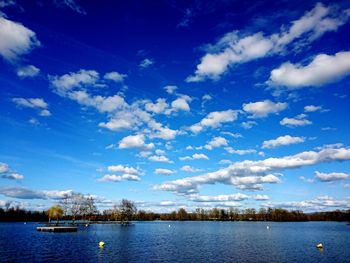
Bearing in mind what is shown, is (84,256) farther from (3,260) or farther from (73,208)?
(73,208)

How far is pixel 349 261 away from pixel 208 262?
23.7 metres

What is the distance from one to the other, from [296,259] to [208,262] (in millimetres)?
16486

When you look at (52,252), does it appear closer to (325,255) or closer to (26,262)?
(26,262)

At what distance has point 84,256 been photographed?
57.8 metres

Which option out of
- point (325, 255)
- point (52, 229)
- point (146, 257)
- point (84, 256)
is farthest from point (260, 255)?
point (52, 229)

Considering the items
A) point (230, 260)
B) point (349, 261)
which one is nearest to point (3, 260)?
point (230, 260)

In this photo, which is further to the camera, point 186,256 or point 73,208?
point 73,208

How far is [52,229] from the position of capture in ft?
424

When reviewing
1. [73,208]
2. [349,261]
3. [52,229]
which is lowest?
[349,261]

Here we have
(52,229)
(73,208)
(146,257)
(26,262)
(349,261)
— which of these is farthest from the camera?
(73,208)

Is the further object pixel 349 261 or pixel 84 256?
pixel 84 256

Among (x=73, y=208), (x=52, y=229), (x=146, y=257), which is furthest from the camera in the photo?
(x=73, y=208)

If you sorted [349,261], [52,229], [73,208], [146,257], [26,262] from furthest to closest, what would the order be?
1. [73,208]
2. [52,229]
3. [146,257]
4. [349,261]
5. [26,262]

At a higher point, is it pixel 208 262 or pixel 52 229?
pixel 52 229
